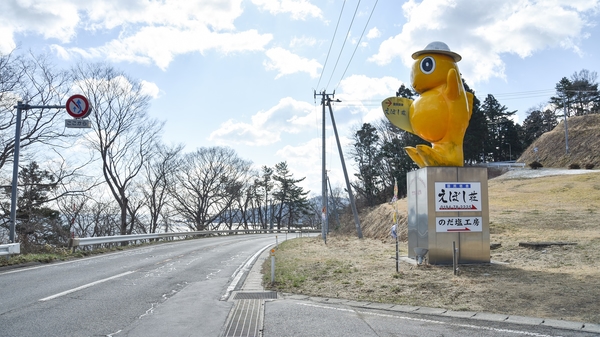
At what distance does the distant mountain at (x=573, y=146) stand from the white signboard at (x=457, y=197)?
38.8 m

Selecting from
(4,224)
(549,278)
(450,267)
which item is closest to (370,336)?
(549,278)

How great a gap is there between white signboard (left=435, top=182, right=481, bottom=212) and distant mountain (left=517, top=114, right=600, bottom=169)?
38770 mm

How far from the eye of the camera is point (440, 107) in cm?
1331

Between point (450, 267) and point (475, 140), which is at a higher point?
point (475, 140)

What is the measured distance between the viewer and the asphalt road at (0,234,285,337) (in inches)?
245

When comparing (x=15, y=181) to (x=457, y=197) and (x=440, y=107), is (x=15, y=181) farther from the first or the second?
(x=457, y=197)

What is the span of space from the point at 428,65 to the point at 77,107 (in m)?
11.2

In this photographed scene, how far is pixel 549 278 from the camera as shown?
989 cm

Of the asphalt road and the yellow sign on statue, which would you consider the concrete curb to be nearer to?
the asphalt road

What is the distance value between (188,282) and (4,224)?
13222 mm

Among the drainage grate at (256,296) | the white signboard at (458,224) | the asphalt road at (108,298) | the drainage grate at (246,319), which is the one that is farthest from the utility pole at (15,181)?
the white signboard at (458,224)

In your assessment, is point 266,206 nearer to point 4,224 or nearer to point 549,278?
point 4,224

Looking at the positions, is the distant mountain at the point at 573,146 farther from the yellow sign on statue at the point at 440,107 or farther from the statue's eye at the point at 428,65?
the statue's eye at the point at 428,65

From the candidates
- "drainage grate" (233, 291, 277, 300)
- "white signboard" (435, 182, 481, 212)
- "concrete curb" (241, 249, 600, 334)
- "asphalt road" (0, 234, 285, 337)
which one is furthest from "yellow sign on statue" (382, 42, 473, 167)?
"asphalt road" (0, 234, 285, 337)
